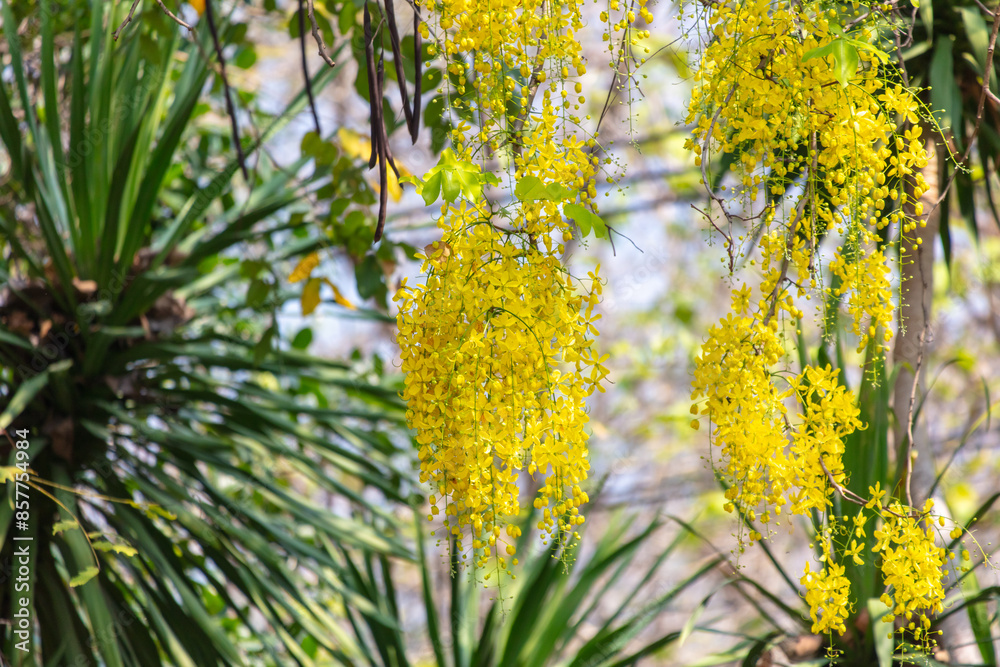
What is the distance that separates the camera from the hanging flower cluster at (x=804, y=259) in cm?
111

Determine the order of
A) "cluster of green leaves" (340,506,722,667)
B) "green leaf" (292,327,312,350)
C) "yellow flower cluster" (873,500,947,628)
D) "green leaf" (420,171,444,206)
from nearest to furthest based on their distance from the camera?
"green leaf" (420,171,444,206) → "yellow flower cluster" (873,500,947,628) → "cluster of green leaves" (340,506,722,667) → "green leaf" (292,327,312,350)

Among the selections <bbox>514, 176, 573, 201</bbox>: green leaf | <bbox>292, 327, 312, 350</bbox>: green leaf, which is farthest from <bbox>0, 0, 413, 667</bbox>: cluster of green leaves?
<bbox>514, 176, 573, 201</bbox>: green leaf

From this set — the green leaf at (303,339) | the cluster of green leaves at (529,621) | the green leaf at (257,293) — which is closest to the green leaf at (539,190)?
the green leaf at (257,293)

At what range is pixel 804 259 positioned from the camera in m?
1.14

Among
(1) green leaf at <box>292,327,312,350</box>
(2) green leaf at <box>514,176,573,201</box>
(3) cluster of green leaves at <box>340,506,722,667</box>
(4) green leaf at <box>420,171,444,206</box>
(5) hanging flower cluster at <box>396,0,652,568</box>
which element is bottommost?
(3) cluster of green leaves at <box>340,506,722,667</box>

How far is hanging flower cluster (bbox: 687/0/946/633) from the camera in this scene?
1.11 metres

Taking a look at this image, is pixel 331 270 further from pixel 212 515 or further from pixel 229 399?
pixel 212 515

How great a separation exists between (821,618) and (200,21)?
1914 mm

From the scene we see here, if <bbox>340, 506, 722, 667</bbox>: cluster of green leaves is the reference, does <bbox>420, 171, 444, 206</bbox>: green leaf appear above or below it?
above

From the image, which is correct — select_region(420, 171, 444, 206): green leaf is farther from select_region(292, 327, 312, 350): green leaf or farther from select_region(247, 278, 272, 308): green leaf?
select_region(292, 327, 312, 350): green leaf

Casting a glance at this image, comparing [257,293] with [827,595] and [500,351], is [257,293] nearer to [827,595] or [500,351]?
[500,351]

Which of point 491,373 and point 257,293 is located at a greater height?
point 257,293

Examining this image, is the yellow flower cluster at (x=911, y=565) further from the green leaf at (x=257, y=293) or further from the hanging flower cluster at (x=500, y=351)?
the green leaf at (x=257, y=293)

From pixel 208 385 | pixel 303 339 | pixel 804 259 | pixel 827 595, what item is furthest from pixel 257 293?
pixel 827 595
